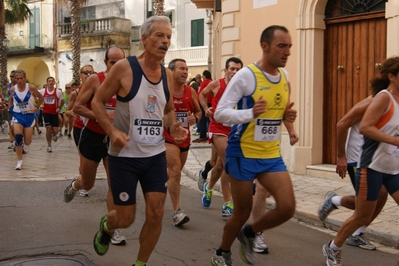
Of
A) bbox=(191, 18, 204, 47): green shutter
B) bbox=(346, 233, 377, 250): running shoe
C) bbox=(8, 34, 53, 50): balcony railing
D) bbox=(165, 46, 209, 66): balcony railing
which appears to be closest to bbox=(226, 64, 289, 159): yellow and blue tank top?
bbox=(346, 233, 377, 250): running shoe

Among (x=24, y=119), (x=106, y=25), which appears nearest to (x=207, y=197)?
(x=24, y=119)

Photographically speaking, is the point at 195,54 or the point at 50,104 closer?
the point at 50,104

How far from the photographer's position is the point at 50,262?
→ 5.22 metres

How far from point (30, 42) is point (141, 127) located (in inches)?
1661

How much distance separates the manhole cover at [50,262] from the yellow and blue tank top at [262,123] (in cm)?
166

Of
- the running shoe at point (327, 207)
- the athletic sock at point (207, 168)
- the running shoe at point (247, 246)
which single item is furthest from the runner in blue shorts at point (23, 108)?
the running shoe at point (247, 246)

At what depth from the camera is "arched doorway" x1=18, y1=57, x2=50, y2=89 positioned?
150 feet

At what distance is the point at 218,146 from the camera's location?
7281mm

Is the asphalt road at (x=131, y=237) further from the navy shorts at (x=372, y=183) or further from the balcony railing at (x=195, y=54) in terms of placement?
the balcony railing at (x=195, y=54)

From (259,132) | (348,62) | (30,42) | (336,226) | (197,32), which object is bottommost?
(336,226)

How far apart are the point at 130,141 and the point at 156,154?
0.23 metres

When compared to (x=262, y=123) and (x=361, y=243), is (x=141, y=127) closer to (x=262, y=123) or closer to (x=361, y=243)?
(x=262, y=123)

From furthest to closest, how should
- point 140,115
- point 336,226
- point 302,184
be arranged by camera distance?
point 302,184 → point 336,226 → point 140,115

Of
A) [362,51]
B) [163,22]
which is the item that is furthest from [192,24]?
[163,22]
